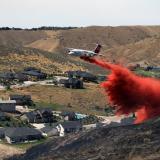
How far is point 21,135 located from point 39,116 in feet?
70.5

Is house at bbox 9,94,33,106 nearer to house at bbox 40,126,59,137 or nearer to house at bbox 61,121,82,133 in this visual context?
house at bbox 61,121,82,133

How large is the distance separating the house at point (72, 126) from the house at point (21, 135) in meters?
9.10

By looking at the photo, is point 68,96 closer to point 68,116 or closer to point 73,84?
point 73,84

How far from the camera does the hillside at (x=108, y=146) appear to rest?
75.2 metres

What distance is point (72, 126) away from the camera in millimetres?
127438

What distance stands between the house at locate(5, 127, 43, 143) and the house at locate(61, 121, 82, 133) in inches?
358

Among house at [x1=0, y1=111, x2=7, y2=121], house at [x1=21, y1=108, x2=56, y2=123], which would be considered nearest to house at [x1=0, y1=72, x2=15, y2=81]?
house at [x1=21, y1=108, x2=56, y2=123]

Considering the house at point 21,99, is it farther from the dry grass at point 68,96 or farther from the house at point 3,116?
the house at point 3,116

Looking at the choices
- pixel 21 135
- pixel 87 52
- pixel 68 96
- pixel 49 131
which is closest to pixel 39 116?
pixel 49 131

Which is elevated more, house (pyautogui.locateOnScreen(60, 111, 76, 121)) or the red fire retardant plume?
the red fire retardant plume

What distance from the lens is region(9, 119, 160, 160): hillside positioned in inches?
2960

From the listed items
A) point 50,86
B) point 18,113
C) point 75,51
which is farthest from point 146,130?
point 50,86

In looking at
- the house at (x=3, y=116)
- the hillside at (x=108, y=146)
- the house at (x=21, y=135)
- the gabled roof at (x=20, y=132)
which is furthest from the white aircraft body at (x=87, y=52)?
the house at (x=3, y=116)

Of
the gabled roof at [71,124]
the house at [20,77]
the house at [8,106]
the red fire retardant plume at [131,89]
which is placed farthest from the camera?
the house at [20,77]
